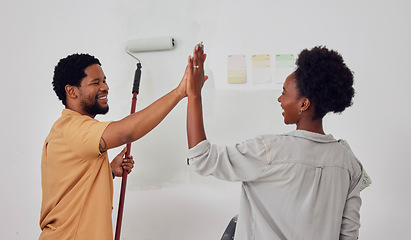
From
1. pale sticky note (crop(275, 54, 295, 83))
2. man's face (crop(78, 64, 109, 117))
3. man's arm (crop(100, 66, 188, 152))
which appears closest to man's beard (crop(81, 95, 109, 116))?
man's face (crop(78, 64, 109, 117))

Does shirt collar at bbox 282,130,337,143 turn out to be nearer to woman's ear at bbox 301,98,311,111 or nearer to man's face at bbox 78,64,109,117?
woman's ear at bbox 301,98,311,111

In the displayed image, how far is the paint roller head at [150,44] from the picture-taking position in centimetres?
172

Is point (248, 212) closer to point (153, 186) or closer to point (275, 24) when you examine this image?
point (153, 186)

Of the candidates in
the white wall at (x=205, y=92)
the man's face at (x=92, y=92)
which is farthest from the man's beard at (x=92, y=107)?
the white wall at (x=205, y=92)

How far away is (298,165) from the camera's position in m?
0.90

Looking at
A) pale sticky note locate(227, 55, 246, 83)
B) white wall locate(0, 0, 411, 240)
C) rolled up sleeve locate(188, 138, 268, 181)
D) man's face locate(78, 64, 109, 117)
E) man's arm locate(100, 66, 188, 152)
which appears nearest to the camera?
rolled up sleeve locate(188, 138, 268, 181)

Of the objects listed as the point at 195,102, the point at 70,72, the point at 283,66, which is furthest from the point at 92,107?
the point at 283,66

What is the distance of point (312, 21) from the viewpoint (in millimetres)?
1646

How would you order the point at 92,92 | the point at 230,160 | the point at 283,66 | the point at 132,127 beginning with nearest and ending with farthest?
the point at 230,160, the point at 132,127, the point at 92,92, the point at 283,66

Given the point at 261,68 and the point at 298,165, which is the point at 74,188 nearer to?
the point at 298,165

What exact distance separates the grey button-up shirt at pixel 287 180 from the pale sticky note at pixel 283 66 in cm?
73

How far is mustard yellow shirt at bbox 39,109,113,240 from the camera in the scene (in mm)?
1159

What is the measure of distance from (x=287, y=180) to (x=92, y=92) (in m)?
0.83

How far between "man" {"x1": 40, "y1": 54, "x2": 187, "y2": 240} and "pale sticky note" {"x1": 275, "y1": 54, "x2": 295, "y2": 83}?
2.29 feet
